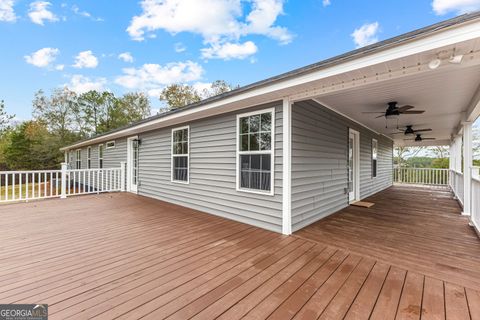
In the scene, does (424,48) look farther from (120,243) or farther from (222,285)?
(120,243)

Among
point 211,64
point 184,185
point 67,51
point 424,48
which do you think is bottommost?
point 184,185

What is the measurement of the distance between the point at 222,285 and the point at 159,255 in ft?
3.56

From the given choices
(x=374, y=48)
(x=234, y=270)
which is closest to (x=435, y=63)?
(x=374, y=48)

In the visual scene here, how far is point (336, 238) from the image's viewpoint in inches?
132

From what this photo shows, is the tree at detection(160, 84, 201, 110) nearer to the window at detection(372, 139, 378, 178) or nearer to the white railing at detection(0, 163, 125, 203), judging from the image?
the white railing at detection(0, 163, 125, 203)

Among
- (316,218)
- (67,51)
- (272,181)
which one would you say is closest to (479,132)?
(316,218)

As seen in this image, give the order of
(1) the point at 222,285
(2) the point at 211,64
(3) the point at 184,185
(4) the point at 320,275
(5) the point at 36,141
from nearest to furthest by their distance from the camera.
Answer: (1) the point at 222,285 → (4) the point at 320,275 → (3) the point at 184,185 → (2) the point at 211,64 → (5) the point at 36,141

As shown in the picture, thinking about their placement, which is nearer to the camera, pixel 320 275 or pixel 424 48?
pixel 424 48

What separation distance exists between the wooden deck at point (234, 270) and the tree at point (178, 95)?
1709cm

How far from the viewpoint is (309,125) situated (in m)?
4.15

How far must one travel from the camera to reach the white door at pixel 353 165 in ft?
19.6

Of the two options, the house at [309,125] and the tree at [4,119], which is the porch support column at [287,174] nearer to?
the house at [309,125]

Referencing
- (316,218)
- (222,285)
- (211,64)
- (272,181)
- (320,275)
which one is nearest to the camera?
(222,285)

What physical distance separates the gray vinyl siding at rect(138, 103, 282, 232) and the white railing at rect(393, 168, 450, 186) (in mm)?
11491
